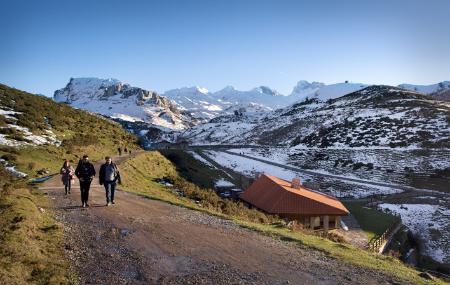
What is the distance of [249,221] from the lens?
22.2 meters

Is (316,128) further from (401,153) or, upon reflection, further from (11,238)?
(11,238)

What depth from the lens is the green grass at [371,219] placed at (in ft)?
130

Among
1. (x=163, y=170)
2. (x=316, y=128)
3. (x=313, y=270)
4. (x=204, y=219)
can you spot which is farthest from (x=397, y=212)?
(x=316, y=128)

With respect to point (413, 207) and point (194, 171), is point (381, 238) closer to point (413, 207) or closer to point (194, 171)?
point (413, 207)

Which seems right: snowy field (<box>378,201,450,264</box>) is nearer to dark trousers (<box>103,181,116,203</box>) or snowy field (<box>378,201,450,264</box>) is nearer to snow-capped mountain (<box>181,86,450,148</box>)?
dark trousers (<box>103,181,116,203</box>)

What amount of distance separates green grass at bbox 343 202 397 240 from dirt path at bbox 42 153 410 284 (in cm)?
2453

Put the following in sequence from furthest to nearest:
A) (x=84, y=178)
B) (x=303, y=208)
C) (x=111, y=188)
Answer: (x=303, y=208) < (x=111, y=188) < (x=84, y=178)

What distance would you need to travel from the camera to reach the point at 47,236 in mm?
13773

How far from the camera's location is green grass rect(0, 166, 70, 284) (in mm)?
10438

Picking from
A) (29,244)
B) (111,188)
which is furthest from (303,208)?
(29,244)

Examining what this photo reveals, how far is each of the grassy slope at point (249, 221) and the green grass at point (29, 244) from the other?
8.21 m

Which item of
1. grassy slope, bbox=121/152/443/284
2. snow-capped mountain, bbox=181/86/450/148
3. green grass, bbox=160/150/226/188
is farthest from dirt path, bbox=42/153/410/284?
snow-capped mountain, bbox=181/86/450/148

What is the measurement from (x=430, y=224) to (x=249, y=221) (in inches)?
1191

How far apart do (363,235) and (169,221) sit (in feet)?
82.4
